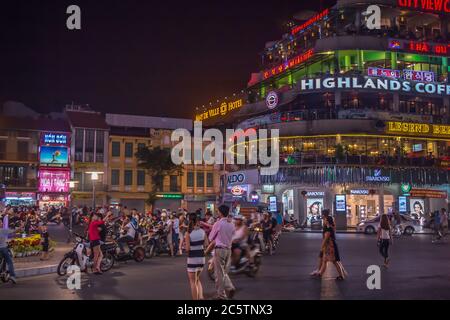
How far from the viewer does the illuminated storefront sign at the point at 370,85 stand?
4597 cm

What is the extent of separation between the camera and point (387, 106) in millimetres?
→ 47844

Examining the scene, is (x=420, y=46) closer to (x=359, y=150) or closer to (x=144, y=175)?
(x=359, y=150)

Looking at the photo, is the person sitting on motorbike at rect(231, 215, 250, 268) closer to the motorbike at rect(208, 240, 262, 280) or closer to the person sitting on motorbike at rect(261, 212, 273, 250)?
the motorbike at rect(208, 240, 262, 280)

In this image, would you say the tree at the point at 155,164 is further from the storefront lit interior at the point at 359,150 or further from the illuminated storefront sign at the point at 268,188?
the storefront lit interior at the point at 359,150

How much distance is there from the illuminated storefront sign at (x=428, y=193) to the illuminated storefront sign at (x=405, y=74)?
1042 centimetres

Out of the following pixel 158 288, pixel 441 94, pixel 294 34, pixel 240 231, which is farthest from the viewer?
pixel 294 34

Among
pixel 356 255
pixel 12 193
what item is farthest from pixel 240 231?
pixel 12 193

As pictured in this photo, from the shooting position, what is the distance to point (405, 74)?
158 ft

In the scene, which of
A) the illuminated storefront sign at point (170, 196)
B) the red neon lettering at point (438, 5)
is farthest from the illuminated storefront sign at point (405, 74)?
the illuminated storefront sign at point (170, 196)

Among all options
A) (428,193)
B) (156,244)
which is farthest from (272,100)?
(156,244)
